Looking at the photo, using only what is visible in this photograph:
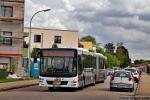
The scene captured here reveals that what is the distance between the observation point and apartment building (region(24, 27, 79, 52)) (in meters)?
113

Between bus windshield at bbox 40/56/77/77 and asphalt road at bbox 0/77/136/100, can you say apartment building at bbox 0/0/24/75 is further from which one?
bus windshield at bbox 40/56/77/77

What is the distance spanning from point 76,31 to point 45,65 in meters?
82.5

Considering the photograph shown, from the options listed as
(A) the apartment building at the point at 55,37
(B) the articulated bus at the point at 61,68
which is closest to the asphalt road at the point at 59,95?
(B) the articulated bus at the point at 61,68

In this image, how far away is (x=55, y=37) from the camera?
378ft

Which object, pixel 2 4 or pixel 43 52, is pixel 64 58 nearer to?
pixel 43 52

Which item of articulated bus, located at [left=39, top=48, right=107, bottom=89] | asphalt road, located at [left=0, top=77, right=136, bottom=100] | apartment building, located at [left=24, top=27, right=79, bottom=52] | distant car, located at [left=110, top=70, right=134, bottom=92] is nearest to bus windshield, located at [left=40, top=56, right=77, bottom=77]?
articulated bus, located at [left=39, top=48, right=107, bottom=89]

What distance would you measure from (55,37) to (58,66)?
266 ft

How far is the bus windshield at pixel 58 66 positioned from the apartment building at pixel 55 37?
77894 millimetres

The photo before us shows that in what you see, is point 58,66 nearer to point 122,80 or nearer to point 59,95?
point 59,95

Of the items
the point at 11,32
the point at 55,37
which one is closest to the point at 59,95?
the point at 11,32

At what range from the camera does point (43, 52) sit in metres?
34.7

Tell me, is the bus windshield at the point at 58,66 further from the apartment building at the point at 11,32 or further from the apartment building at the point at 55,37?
the apartment building at the point at 55,37

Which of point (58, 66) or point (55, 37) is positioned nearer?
point (58, 66)

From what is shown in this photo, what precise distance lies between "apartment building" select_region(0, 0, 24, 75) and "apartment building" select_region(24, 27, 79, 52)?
3958 cm
